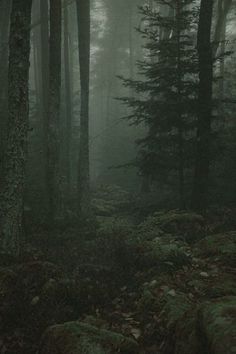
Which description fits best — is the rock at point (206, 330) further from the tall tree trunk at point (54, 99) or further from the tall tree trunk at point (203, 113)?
the tall tree trunk at point (54, 99)

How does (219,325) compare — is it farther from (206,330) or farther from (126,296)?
(126,296)

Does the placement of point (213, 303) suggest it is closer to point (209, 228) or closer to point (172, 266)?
point (172, 266)

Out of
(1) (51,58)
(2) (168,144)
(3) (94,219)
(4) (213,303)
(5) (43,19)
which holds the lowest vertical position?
(3) (94,219)

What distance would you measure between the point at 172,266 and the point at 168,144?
7418mm

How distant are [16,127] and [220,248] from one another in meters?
4.79

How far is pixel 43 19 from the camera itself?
2217 centimetres

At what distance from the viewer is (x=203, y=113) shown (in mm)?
13258

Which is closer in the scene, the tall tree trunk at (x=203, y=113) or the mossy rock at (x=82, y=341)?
the mossy rock at (x=82, y=341)

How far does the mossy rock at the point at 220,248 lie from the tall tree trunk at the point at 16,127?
3773mm

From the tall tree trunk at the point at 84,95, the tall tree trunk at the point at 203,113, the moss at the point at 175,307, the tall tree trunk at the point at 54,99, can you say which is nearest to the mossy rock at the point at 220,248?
the moss at the point at 175,307

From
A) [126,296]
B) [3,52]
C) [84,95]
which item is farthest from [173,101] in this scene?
[3,52]

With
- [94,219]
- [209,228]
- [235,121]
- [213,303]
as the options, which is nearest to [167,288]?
[213,303]

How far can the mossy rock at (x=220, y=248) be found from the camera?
840 centimetres

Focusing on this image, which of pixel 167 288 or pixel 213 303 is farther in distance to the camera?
pixel 167 288
